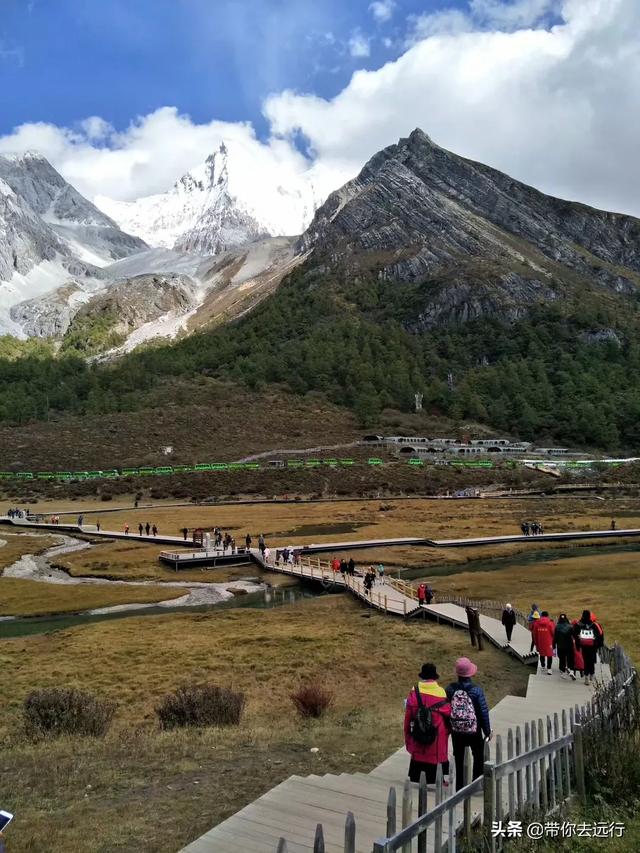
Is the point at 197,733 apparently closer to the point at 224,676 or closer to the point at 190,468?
the point at 224,676

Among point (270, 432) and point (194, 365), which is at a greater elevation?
point (194, 365)

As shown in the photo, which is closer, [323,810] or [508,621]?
[323,810]

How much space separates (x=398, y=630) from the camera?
27.6 meters

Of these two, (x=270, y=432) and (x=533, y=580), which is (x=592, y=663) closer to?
(x=533, y=580)

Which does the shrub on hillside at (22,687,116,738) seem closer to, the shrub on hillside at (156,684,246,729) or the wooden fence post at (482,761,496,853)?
the shrub on hillside at (156,684,246,729)

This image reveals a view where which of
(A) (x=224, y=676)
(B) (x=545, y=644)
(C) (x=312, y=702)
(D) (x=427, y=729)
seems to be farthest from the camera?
(A) (x=224, y=676)

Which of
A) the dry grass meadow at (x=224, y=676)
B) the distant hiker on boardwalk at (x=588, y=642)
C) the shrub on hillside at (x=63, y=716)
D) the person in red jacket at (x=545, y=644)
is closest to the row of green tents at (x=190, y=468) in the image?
the dry grass meadow at (x=224, y=676)

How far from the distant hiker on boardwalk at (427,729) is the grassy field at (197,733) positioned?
2.92m

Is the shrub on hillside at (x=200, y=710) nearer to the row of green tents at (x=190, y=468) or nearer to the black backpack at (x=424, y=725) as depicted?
the black backpack at (x=424, y=725)

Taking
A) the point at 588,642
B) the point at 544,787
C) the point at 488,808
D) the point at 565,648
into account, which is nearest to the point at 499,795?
the point at 488,808

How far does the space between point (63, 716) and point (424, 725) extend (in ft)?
35.8

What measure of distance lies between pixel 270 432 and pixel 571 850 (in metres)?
136

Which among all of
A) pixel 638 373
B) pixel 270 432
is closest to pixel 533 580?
pixel 270 432

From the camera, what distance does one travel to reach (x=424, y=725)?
9102 millimetres
